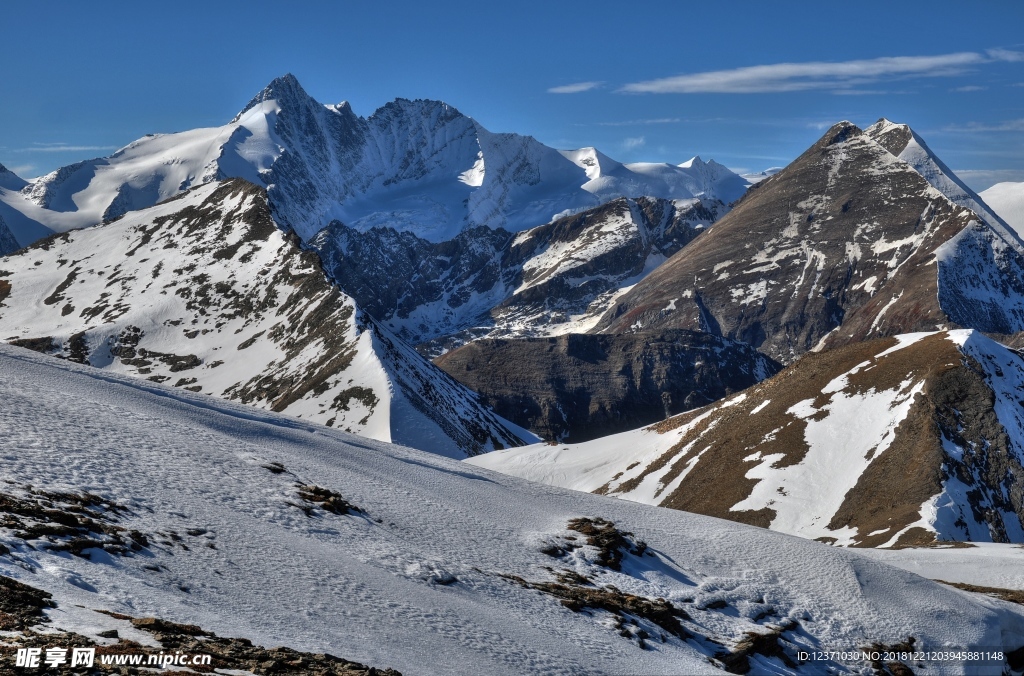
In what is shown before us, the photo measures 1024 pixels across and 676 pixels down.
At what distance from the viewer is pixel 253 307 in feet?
569

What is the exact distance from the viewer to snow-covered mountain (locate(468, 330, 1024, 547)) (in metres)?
79.5

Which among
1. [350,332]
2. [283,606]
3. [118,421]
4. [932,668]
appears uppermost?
[350,332]

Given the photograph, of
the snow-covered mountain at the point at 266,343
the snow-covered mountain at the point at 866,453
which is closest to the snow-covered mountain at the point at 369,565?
the snow-covered mountain at the point at 866,453

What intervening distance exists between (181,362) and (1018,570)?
136155mm

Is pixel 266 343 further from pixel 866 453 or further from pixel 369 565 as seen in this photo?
pixel 369 565

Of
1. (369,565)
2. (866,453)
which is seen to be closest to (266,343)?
(866,453)

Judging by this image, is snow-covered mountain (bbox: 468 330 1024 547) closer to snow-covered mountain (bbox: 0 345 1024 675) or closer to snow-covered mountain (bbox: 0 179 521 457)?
snow-covered mountain (bbox: 0 345 1024 675)

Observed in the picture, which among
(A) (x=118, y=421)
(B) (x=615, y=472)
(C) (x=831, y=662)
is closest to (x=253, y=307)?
(B) (x=615, y=472)

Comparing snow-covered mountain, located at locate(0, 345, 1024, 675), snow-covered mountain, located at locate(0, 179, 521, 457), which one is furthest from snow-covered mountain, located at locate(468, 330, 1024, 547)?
snow-covered mountain, located at locate(0, 179, 521, 457)

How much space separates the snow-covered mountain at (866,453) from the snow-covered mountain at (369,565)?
30.1 meters

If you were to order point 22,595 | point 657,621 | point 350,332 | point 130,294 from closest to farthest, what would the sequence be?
point 22,595
point 657,621
point 350,332
point 130,294

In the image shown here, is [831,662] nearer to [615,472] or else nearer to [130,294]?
[615,472]

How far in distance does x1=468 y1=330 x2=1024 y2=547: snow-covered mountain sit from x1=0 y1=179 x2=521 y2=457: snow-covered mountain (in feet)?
116

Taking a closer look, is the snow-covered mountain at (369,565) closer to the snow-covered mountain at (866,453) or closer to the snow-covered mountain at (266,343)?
the snow-covered mountain at (866,453)
